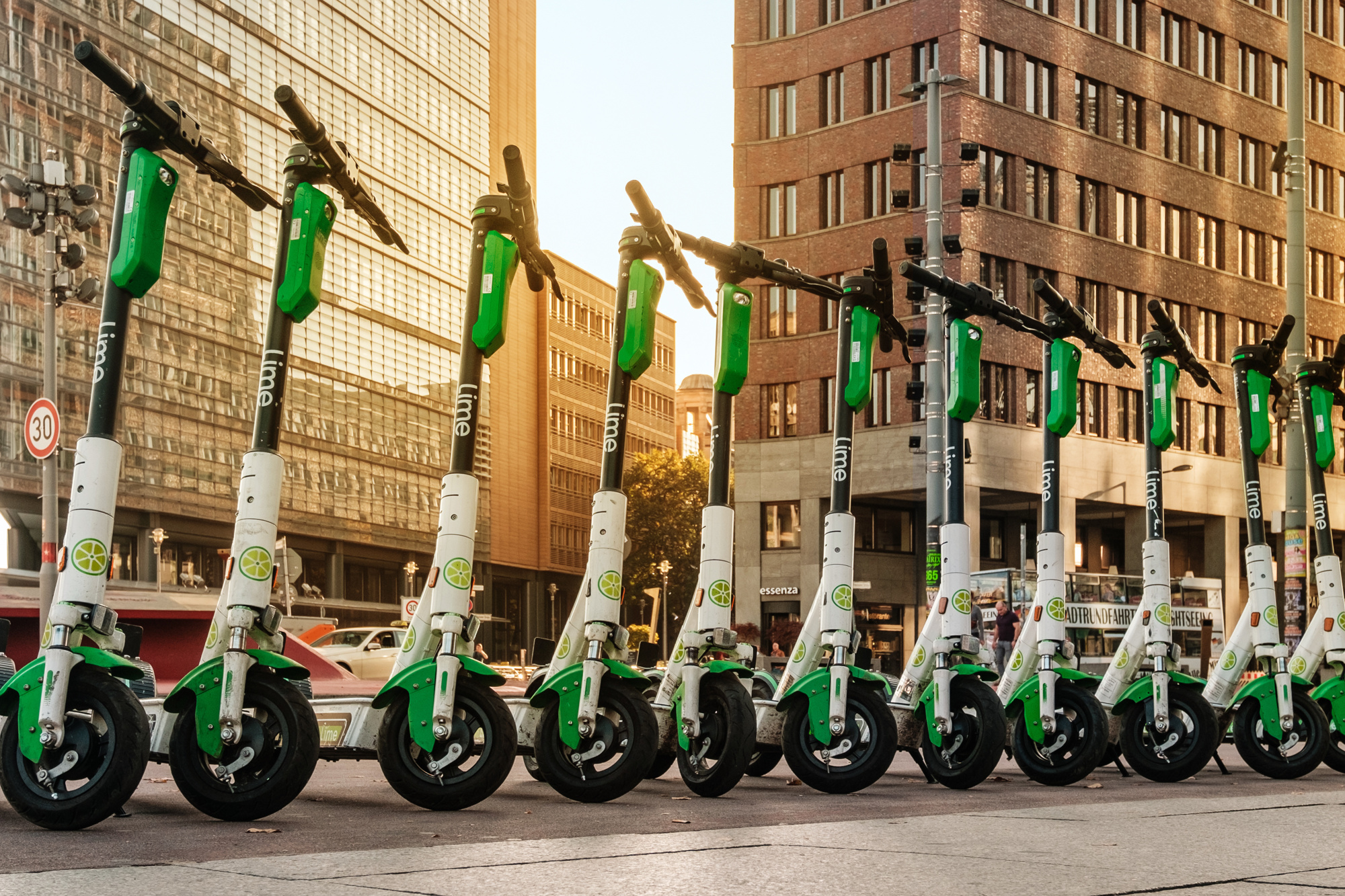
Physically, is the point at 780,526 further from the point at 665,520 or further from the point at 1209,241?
the point at 665,520

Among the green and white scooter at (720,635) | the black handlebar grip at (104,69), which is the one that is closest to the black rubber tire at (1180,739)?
the green and white scooter at (720,635)

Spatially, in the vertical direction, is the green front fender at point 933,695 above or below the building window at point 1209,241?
below

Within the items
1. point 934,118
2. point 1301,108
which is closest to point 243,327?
point 934,118

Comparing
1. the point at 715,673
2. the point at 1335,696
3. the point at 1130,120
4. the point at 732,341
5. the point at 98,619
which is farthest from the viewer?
the point at 1130,120

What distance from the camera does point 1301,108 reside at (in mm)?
23766

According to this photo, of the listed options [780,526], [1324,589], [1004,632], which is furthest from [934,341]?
[780,526]

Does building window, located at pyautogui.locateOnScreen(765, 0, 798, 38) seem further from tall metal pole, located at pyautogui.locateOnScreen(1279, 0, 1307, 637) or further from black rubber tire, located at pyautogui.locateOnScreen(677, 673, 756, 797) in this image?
black rubber tire, located at pyautogui.locateOnScreen(677, 673, 756, 797)

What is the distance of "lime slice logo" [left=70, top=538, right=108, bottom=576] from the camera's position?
8.27 m

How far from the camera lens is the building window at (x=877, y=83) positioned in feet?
185

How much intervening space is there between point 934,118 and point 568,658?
1967cm

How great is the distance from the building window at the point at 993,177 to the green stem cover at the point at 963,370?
41.0 m

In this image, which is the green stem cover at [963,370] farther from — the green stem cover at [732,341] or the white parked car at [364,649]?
the white parked car at [364,649]

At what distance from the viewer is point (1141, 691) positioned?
Answer: 1345 cm

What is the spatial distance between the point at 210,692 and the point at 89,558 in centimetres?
89
